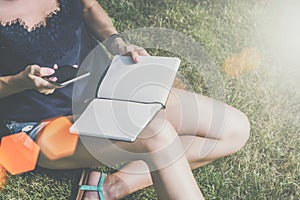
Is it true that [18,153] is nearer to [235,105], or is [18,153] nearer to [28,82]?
[28,82]

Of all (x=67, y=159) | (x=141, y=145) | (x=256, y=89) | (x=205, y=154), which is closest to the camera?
(x=141, y=145)

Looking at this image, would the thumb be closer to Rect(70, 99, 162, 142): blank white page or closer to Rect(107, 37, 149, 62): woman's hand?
Rect(70, 99, 162, 142): blank white page

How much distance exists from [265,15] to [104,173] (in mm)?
1016

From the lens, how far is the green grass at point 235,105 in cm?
193

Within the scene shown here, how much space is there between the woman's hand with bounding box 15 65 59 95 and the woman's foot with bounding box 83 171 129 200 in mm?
382

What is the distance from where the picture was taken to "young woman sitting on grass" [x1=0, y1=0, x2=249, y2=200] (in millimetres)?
1552

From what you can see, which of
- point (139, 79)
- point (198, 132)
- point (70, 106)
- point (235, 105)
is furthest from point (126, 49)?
point (235, 105)

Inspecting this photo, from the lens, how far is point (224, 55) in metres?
2.34

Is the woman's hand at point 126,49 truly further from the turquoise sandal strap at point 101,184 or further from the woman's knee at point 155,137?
the turquoise sandal strap at point 101,184

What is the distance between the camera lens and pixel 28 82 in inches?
61.5

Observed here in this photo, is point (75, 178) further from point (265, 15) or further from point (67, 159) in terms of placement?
point (265, 15)

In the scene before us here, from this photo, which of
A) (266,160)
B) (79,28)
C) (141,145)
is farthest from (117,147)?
(266,160)

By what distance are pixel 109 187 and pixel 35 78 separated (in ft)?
1.60

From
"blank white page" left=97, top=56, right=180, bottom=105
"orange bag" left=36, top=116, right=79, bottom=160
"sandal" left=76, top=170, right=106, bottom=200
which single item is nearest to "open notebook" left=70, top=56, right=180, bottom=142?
"blank white page" left=97, top=56, right=180, bottom=105
